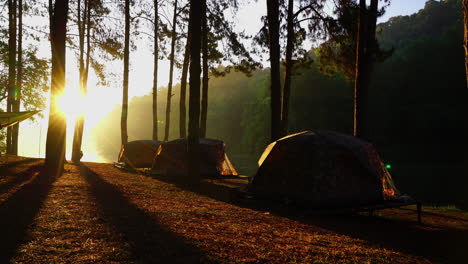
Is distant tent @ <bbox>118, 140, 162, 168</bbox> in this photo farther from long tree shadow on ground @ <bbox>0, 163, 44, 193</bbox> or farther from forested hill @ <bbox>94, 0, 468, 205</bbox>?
forested hill @ <bbox>94, 0, 468, 205</bbox>

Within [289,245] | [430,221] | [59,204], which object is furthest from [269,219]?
[59,204]

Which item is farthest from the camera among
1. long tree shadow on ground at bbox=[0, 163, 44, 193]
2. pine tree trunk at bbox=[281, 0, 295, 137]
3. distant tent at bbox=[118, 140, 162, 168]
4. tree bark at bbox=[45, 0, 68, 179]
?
distant tent at bbox=[118, 140, 162, 168]

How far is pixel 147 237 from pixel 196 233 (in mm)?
802

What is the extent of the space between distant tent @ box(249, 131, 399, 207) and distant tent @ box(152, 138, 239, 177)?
5630mm

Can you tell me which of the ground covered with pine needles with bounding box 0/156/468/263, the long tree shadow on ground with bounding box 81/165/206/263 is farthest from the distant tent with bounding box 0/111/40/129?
the long tree shadow on ground with bounding box 81/165/206/263

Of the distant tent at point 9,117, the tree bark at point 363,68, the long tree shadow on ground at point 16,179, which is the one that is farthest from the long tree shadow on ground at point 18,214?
the tree bark at point 363,68

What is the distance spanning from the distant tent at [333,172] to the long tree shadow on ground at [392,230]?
374 mm

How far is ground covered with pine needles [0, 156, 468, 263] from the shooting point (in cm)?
401

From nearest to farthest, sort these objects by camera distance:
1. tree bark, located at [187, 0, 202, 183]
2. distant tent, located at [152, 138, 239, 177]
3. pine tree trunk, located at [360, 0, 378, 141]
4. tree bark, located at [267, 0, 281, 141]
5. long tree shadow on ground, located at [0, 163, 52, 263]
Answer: long tree shadow on ground, located at [0, 163, 52, 263], pine tree trunk, located at [360, 0, 378, 141], tree bark, located at [187, 0, 202, 183], tree bark, located at [267, 0, 281, 141], distant tent, located at [152, 138, 239, 177]

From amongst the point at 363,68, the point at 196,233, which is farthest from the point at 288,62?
the point at 196,233

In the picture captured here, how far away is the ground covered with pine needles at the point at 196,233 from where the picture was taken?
158 inches

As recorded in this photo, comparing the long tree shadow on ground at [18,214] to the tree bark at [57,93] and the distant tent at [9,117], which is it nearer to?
the distant tent at [9,117]

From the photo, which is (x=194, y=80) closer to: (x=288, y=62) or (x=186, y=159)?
(x=186, y=159)

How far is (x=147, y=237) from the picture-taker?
4609mm
